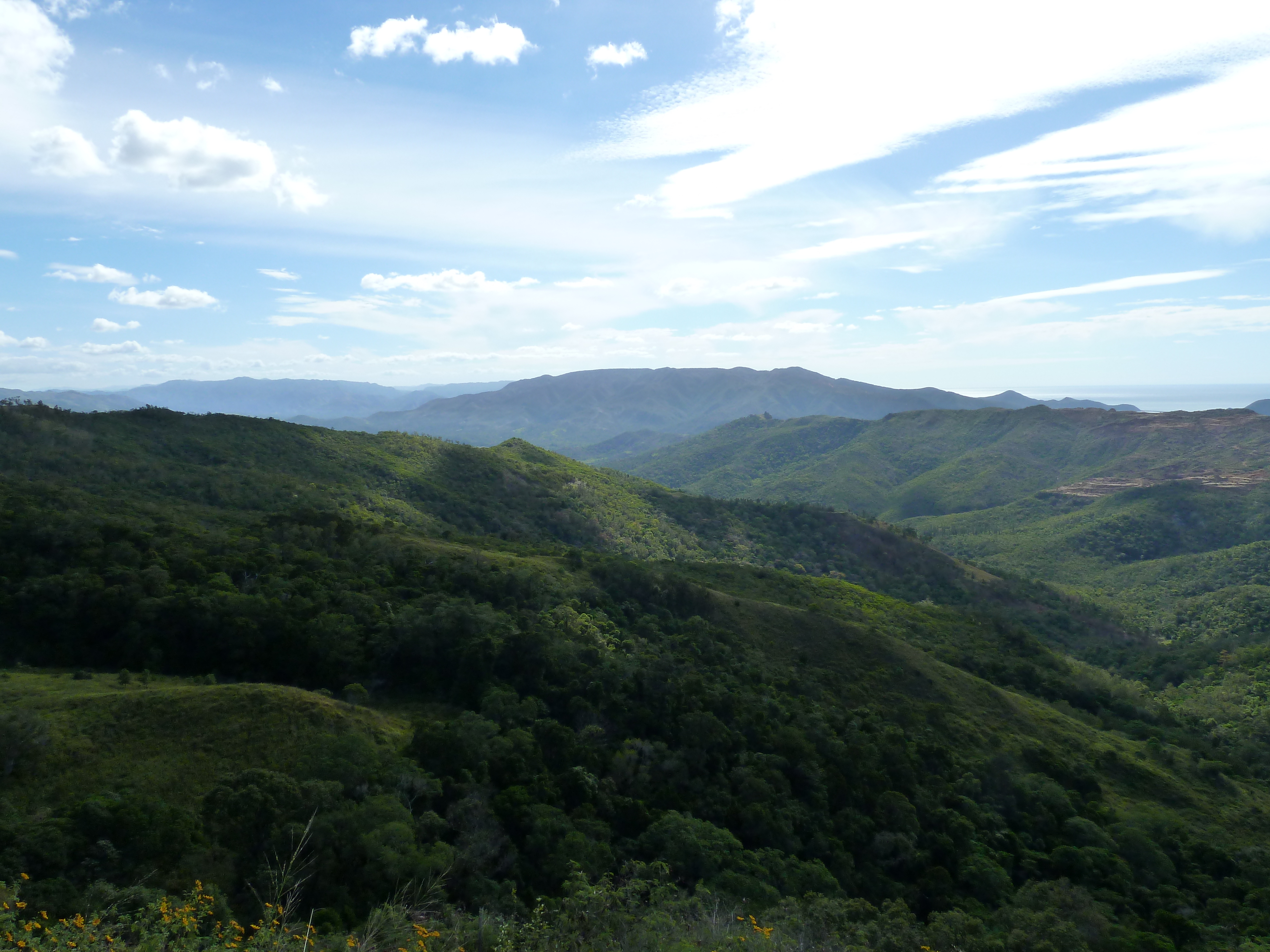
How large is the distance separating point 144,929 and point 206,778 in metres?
10.8

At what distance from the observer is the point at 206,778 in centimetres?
2359

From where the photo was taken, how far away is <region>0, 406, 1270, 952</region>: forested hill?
71.8ft

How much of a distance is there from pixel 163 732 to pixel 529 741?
13.3 meters

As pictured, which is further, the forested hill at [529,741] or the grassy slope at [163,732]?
the grassy slope at [163,732]

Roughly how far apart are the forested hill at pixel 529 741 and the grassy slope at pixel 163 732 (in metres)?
0.12

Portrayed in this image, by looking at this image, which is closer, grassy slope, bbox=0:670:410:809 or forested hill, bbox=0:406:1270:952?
forested hill, bbox=0:406:1270:952

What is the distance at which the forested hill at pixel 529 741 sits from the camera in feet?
71.8

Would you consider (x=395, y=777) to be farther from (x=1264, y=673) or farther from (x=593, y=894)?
(x=1264, y=673)

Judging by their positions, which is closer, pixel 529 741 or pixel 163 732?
pixel 163 732

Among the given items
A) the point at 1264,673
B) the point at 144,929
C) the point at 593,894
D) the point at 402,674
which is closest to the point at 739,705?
the point at 402,674

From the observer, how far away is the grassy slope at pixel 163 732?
22.5 metres

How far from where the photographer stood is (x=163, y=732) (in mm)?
25109

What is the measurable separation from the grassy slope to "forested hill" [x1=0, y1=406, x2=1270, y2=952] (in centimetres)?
12

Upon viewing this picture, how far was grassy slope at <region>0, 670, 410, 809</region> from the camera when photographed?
73.7 ft
